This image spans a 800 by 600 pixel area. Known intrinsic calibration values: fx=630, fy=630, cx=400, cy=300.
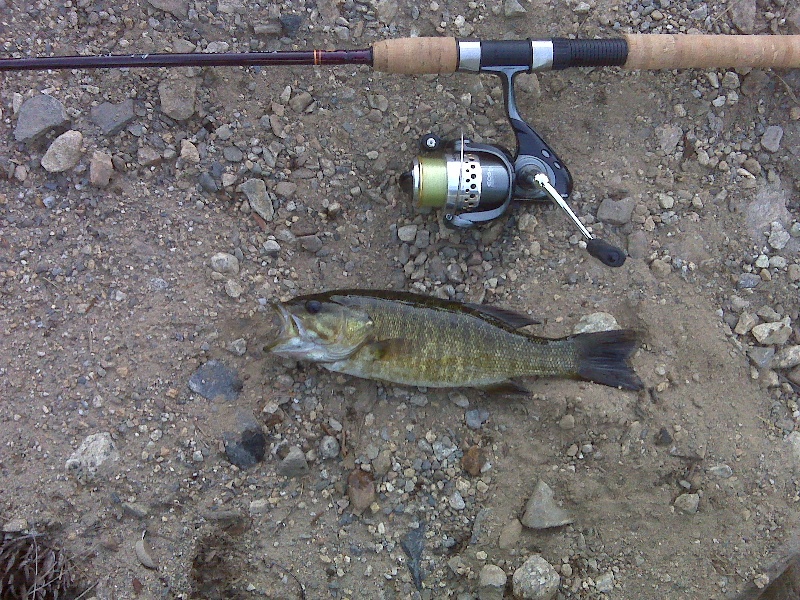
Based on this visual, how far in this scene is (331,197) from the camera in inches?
153

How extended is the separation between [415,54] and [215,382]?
2.17m

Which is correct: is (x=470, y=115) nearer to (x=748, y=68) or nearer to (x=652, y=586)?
(x=748, y=68)

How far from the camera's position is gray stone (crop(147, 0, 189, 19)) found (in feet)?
12.4

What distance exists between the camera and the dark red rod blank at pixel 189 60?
3227 mm

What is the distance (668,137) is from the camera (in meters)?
3.99

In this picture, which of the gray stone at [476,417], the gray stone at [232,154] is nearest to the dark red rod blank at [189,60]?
the gray stone at [232,154]

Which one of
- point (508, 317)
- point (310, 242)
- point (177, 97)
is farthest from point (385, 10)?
point (508, 317)

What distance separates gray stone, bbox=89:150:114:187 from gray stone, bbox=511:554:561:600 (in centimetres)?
329

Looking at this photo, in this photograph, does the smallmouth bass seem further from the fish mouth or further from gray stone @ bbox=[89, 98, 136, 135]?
gray stone @ bbox=[89, 98, 136, 135]

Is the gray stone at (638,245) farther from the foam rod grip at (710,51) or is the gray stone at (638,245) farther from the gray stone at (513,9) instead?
the gray stone at (513,9)

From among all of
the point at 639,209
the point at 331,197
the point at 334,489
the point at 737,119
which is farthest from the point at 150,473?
the point at 737,119

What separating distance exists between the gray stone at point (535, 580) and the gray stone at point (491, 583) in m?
0.08

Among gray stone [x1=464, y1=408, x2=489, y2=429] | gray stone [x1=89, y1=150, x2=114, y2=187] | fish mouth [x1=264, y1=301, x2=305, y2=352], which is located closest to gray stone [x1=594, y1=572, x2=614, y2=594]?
gray stone [x1=464, y1=408, x2=489, y2=429]

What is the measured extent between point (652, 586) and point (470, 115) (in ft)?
9.83
